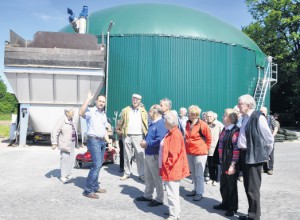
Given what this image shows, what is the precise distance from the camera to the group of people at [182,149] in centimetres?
486

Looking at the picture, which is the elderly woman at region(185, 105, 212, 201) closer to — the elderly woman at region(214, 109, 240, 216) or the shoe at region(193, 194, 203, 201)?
the shoe at region(193, 194, 203, 201)

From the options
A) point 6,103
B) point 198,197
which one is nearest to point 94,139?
point 198,197

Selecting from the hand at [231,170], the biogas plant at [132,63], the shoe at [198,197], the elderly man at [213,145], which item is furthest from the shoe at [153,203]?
the biogas plant at [132,63]

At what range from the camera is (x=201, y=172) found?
638 centimetres

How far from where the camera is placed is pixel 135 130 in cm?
786

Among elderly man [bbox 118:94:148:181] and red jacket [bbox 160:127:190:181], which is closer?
red jacket [bbox 160:127:190:181]

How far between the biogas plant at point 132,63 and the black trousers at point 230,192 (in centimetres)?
887

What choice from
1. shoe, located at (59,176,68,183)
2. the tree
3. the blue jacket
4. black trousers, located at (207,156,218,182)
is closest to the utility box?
shoe, located at (59,176,68,183)

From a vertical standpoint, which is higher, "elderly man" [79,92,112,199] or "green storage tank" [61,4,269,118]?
"green storage tank" [61,4,269,118]

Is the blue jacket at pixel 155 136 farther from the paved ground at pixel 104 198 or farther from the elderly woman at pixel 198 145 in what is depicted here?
the paved ground at pixel 104 198

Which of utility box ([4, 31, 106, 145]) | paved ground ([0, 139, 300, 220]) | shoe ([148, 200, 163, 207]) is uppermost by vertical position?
utility box ([4, 31, 106, 145])

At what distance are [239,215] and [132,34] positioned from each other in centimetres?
1414

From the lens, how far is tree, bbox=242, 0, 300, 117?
115 ft

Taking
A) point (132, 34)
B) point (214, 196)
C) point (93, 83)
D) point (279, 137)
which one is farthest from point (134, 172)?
point (279, 137)
